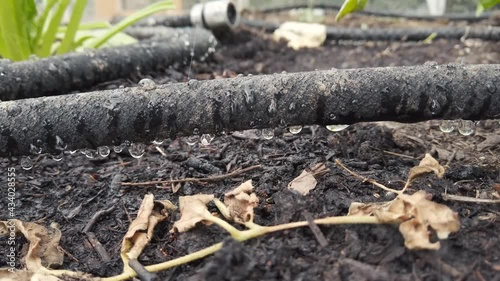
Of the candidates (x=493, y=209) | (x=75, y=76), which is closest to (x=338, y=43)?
(x=75, y=76)

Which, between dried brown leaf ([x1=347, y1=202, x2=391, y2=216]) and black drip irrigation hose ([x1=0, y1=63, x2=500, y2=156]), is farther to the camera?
black drip irrigation hose ([x1=0, y1=63, x2=500, y2=156])

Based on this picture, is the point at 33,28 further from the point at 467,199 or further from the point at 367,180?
the point at 467,199

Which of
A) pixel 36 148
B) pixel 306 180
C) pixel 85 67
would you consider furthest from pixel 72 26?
pixel 306 180

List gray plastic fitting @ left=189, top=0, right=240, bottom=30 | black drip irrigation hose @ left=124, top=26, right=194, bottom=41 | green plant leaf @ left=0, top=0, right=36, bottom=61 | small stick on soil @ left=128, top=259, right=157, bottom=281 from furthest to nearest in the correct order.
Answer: gray plastic fitting @ left=189, top=0, right=240, bottom=30, black drip irrigation hose @ left=124, top=26, right=194, bottom=41, green plant leaf @ left=0, top=0, right=36, bottom=61, small stick on soil @ left=128, top=259, right=157, bottom=281

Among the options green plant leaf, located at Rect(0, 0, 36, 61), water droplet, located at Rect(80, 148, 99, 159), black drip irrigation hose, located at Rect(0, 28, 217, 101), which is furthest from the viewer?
green plant leaf, located at Rect(0, 0, 36, 61)

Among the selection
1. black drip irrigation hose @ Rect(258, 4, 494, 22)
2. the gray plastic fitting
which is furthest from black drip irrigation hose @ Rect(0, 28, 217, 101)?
black drip irrigation hose @ Rect(258, 4, 494, 22)

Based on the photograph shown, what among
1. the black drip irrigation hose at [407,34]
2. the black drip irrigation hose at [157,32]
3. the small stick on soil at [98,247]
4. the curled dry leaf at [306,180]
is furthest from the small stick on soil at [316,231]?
the black drip irrigation hose at [407,34]

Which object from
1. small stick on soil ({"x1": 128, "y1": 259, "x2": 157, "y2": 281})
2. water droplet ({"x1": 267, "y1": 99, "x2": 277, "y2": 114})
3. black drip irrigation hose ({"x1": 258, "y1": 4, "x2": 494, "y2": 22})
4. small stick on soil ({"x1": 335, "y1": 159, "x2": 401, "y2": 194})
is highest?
water droplet ({"x1": 267, "y1": 99, "x2": 277, "y2": 114})

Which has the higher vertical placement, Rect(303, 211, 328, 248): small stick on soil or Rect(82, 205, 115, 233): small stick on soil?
Rect(303, 211, 328, 248): small stick on soil

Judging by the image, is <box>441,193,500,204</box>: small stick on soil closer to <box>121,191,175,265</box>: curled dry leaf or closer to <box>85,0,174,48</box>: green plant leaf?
<box>121,191,175,265</box>: curled dry leaf
